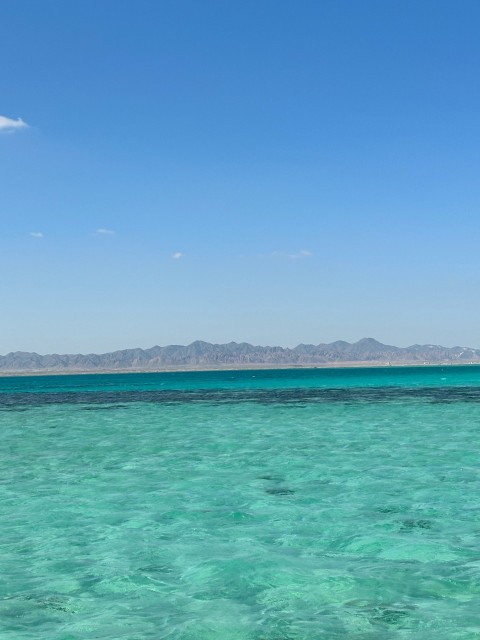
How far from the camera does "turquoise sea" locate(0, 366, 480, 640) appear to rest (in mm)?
8469

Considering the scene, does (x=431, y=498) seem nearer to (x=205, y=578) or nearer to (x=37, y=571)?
(x=205, y=578)

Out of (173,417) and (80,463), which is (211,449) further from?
(173,417)

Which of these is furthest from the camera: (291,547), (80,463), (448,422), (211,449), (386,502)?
(448,422)

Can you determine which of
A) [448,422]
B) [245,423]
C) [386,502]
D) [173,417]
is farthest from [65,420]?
[386,502]

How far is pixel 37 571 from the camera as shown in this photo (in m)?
10.6

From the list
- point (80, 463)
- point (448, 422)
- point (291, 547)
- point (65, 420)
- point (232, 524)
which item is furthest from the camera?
point (65, 420)

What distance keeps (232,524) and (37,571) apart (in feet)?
14.1

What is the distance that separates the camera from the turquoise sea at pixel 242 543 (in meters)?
8.47

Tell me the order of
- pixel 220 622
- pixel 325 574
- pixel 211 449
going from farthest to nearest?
pixel 211 449 < pixel 325 574 < pixel 220 622

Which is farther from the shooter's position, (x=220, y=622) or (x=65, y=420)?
(x=65, y=420)

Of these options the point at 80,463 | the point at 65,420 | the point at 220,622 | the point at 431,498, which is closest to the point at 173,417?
the point at 65,420

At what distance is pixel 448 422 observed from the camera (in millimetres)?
37344

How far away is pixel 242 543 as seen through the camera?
12102mm

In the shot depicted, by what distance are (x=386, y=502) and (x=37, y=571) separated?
8.28 metres
